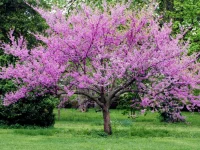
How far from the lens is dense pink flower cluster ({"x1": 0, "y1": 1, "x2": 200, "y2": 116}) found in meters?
16.0

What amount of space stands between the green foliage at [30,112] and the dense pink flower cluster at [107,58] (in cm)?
412

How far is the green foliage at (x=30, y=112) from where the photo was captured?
21.1 m

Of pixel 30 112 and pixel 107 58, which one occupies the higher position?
pixel 107 58

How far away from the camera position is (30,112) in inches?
835

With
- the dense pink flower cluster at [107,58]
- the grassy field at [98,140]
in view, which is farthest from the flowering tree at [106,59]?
the grassy field at [98,140]

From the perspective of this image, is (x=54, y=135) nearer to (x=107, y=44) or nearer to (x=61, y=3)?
(x=107, y=44)

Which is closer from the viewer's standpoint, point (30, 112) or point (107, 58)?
point (107, 58)

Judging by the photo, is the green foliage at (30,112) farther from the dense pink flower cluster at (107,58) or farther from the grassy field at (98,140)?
the dense pink flower cluster at (107,58)

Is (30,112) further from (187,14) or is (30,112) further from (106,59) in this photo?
(187,14)

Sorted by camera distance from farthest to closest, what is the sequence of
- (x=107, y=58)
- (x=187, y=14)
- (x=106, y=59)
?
(x=187, y=14) < (x=106, y=59) < (x=107, y=58)

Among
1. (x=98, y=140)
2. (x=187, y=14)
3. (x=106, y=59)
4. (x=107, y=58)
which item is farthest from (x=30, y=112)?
(x=187, y=14)

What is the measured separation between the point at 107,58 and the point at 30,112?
5.81 m

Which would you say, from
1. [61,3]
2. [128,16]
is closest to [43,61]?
[128,16]

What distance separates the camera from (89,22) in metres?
16.0
